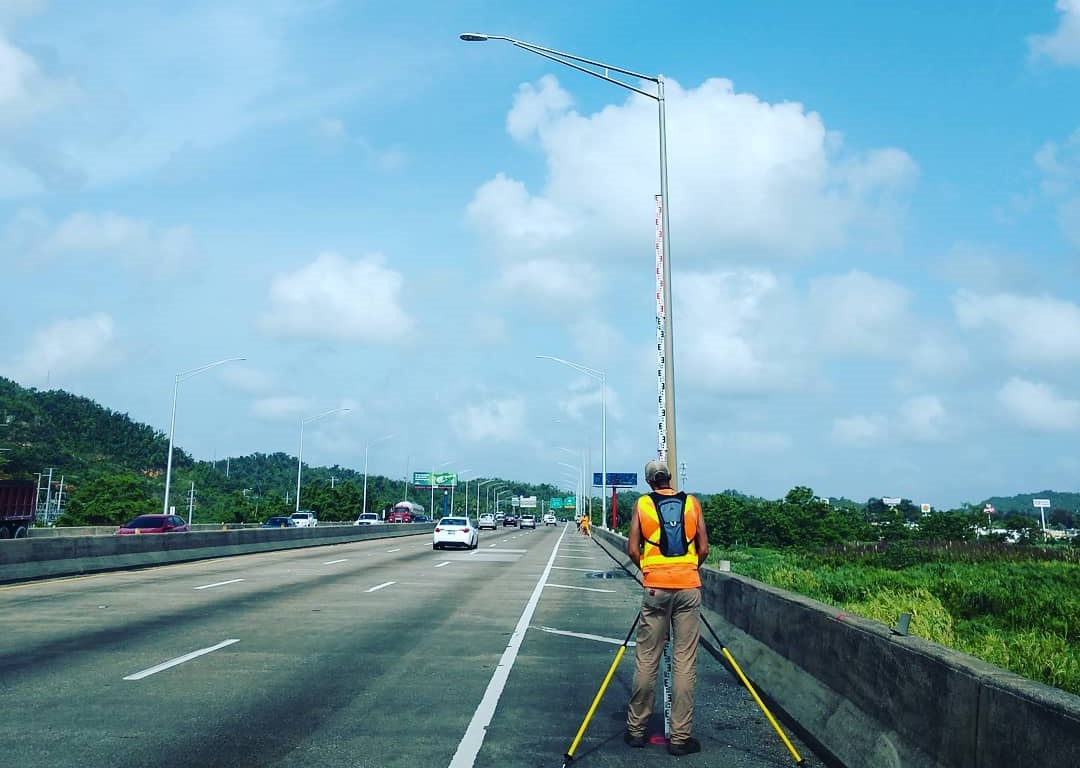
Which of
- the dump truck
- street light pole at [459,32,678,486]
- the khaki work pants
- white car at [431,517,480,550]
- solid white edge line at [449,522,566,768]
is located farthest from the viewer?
white car at [431,517,480,550]

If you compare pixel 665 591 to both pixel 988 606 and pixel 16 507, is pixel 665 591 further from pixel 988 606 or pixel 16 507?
pixel 16 507

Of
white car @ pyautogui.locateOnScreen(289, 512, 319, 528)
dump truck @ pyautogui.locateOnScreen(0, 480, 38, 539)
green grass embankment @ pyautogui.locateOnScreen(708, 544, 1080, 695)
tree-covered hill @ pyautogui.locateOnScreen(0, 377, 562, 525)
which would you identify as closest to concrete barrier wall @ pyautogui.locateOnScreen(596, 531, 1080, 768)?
green grass embankment @ pyautogui.locateOnScreen(708, 544, 1080, 695)

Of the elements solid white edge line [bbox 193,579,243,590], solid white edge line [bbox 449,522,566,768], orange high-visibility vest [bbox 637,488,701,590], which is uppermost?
orange high-visibility vest [bbox 637,488,701,590]

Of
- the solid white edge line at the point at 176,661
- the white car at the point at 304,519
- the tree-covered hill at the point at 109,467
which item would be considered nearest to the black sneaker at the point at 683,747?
the solid white edge line at the point at 176,661

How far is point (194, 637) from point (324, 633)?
66.6 inches

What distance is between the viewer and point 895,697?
19.0 feet

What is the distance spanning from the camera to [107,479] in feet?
353

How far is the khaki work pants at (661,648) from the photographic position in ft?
22.8

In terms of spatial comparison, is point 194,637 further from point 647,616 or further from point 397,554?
point 397,554

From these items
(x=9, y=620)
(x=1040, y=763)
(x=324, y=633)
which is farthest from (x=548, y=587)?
(x=1040, y=763)

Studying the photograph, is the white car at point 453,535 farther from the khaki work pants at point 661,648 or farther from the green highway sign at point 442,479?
the green highway sign at point 442,479

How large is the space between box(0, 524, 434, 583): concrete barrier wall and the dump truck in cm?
1080

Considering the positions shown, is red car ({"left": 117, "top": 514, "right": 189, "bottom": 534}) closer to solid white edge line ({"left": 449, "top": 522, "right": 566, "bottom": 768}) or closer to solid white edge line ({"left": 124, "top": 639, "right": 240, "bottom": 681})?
solid white edge line ({"left": 449, "top": 522, "right": 566, "bottom": 768})

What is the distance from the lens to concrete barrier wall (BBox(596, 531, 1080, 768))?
429 centimetres
